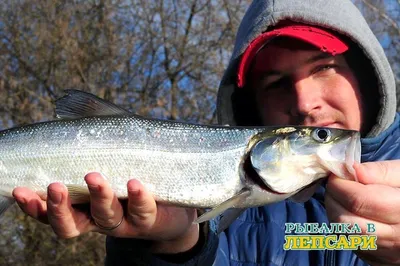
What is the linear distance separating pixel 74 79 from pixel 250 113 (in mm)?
7069

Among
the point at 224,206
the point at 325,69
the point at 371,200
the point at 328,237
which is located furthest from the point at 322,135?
the point at 325,69

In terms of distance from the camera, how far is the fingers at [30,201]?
102 inches

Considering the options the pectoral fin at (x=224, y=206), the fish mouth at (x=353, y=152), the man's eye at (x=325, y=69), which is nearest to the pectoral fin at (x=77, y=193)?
the pectoral fin at (x=224, y=206)

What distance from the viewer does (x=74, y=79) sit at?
34.3ft

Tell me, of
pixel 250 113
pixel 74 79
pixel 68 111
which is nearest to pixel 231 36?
pixel 74 79

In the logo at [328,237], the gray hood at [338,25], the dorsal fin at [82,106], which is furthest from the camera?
the gray hood at [338,25]

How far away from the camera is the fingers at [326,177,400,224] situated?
2104mm

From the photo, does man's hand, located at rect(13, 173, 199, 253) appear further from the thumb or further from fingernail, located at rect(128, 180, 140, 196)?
the thumb

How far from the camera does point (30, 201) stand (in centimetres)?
261

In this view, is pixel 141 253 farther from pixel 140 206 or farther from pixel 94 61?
pixel 94 61

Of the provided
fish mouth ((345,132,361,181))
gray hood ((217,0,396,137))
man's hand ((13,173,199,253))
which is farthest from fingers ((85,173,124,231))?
gray hood ((217,0,396,137))

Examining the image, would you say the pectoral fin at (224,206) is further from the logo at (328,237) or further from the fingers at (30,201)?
the fingers at (30,201)

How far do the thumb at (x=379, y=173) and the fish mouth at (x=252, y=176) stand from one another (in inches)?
16.9

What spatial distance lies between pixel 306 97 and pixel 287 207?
73 cm
